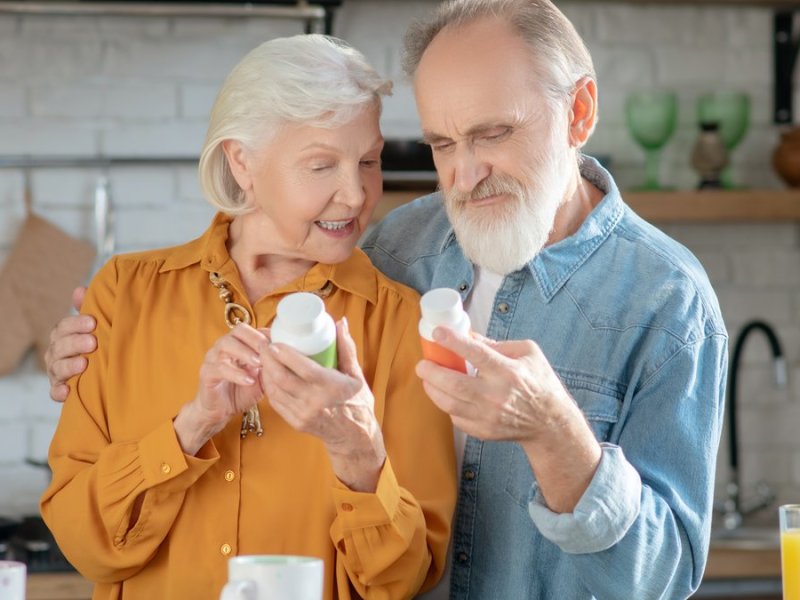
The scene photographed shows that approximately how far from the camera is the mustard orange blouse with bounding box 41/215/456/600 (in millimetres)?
1635

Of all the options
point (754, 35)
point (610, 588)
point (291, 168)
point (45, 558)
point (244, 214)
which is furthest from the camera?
point (754, 35)

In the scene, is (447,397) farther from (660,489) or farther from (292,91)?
(292,91)

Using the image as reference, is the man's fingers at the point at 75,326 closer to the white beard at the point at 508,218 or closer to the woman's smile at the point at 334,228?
the woman's smile at the point at 334,228

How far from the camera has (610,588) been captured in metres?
1.63

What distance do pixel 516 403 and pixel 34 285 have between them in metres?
2.03

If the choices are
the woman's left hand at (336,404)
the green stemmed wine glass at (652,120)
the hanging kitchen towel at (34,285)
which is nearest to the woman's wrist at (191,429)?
the woman's left hand at (336,404)

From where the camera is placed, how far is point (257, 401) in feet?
5.35

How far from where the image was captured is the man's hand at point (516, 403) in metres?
1.34

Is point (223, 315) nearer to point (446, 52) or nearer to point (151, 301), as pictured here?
point (151, 301)

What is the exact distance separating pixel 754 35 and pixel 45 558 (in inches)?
88.4

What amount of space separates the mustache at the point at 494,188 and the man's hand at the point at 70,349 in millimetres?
571

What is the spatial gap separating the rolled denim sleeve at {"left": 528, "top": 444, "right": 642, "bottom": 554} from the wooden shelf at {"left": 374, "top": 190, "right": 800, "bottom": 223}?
161 centimetres

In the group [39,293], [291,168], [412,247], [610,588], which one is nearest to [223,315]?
[291,168]

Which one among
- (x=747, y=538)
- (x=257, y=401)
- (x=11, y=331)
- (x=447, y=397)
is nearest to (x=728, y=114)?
(x=747, y=538)
